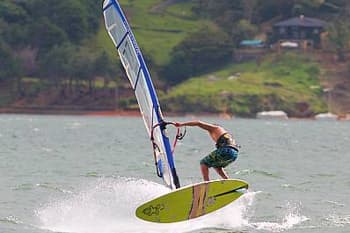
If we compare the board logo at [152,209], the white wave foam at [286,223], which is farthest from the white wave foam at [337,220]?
the board logo at [152,209]

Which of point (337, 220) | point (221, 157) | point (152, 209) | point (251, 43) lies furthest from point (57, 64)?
point (152, 209)

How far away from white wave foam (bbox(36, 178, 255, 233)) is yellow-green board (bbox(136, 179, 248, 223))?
60cm

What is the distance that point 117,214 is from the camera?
1966cm

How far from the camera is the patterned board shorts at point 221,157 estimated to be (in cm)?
1747

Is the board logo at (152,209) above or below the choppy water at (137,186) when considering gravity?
above

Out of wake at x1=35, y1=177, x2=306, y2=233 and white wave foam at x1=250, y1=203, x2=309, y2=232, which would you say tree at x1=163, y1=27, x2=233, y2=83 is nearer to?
wake at x1=35, y1=177, x2=306, y2=233

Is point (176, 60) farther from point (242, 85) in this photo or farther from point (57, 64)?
point (57, 64)

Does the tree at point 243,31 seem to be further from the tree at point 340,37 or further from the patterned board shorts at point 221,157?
the patterned board shorts at point 221,157

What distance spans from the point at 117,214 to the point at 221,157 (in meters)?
2.91

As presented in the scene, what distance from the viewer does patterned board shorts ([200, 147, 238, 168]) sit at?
57.3 feet

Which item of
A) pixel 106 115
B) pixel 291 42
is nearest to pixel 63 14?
pixel 106 115

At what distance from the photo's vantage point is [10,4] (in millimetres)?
107875

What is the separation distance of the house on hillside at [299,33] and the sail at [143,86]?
279 feet

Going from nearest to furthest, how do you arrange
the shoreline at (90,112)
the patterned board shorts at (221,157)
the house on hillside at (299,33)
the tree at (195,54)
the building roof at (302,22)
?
the patterned board shorts at (221,157)
the shoreline at (90,112)
the tree at (195,54)
the building roof at (302,22)
the house on hillside at (299,33)
